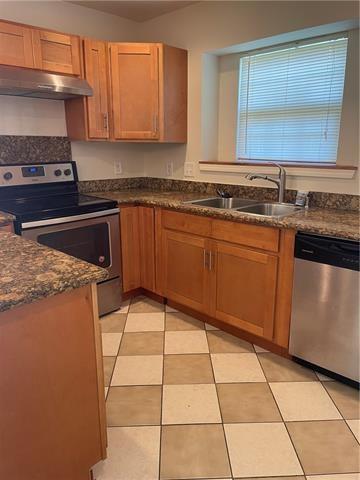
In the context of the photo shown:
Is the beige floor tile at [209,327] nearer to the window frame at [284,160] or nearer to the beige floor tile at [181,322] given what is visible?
the beige floor tile at [181,322]

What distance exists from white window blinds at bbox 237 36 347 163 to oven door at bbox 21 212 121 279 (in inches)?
52.1

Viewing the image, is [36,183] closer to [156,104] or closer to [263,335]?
[156,104]

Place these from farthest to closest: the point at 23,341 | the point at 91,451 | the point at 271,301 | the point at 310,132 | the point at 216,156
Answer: the point at 216,156 < the point at 310,132 < the point at 271,301 < the point at 91,451 < the point at 23,341

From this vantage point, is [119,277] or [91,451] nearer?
[91,451]

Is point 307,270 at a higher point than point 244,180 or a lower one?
lower

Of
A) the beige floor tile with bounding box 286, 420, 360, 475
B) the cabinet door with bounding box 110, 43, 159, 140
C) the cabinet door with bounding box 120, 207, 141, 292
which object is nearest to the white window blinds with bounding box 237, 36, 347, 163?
the cabinet door with bounding box 110, 43, 159, 140

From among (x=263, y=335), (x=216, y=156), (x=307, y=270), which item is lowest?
(x=263, y=335)

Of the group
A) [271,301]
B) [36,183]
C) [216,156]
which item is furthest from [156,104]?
[271,301]

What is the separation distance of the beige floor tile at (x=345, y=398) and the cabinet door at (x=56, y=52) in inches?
106

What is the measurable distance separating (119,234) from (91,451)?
1.69 metres

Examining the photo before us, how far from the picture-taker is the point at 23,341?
1.08 metres

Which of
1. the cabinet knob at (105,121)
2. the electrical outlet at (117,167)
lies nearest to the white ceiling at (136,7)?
the cabinet knob at (105,121)

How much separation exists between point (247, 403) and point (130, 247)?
5.05 ft

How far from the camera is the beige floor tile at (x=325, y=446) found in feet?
4.83
